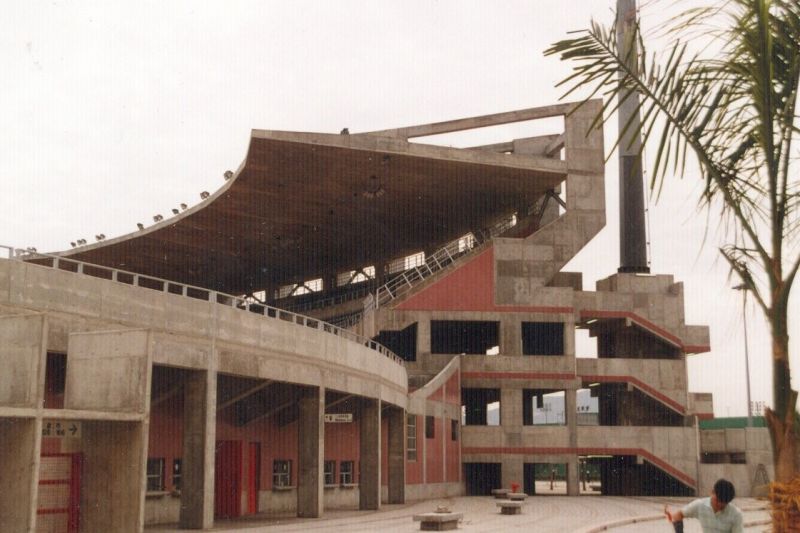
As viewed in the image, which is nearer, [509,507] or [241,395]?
[241,395]

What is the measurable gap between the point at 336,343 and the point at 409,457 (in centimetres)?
1383

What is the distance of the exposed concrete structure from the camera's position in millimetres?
20781

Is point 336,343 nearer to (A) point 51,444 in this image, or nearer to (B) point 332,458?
(B) point 332,458

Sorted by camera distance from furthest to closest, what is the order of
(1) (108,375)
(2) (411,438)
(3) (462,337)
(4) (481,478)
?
(3) (462,337) → (4) (481,478) → (2) (411,438) → (1) (108,375)

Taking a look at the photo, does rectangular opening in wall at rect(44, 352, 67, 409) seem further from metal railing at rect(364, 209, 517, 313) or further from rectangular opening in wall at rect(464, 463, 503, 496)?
rectangular opening in wall at rect(464, 463, 503, 496)

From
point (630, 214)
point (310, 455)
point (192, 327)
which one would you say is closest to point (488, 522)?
point (310, 455)

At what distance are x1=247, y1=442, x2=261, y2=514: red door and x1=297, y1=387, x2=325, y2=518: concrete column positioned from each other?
122 inches

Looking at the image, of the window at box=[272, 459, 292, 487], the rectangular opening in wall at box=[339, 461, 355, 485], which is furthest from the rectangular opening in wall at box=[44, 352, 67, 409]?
the rectangular opening in wall at box=[339, 461, 355, 485]

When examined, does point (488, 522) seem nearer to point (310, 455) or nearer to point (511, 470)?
point (310, 455)

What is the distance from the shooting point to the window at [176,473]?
31.1 meters

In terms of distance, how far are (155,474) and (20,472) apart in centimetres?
1267

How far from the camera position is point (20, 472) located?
17766mm

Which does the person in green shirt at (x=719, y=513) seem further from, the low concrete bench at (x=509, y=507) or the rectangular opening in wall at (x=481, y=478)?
the rectangular opening in wall at (x=481, y=478)

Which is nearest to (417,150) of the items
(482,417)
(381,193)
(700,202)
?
(381,193)
